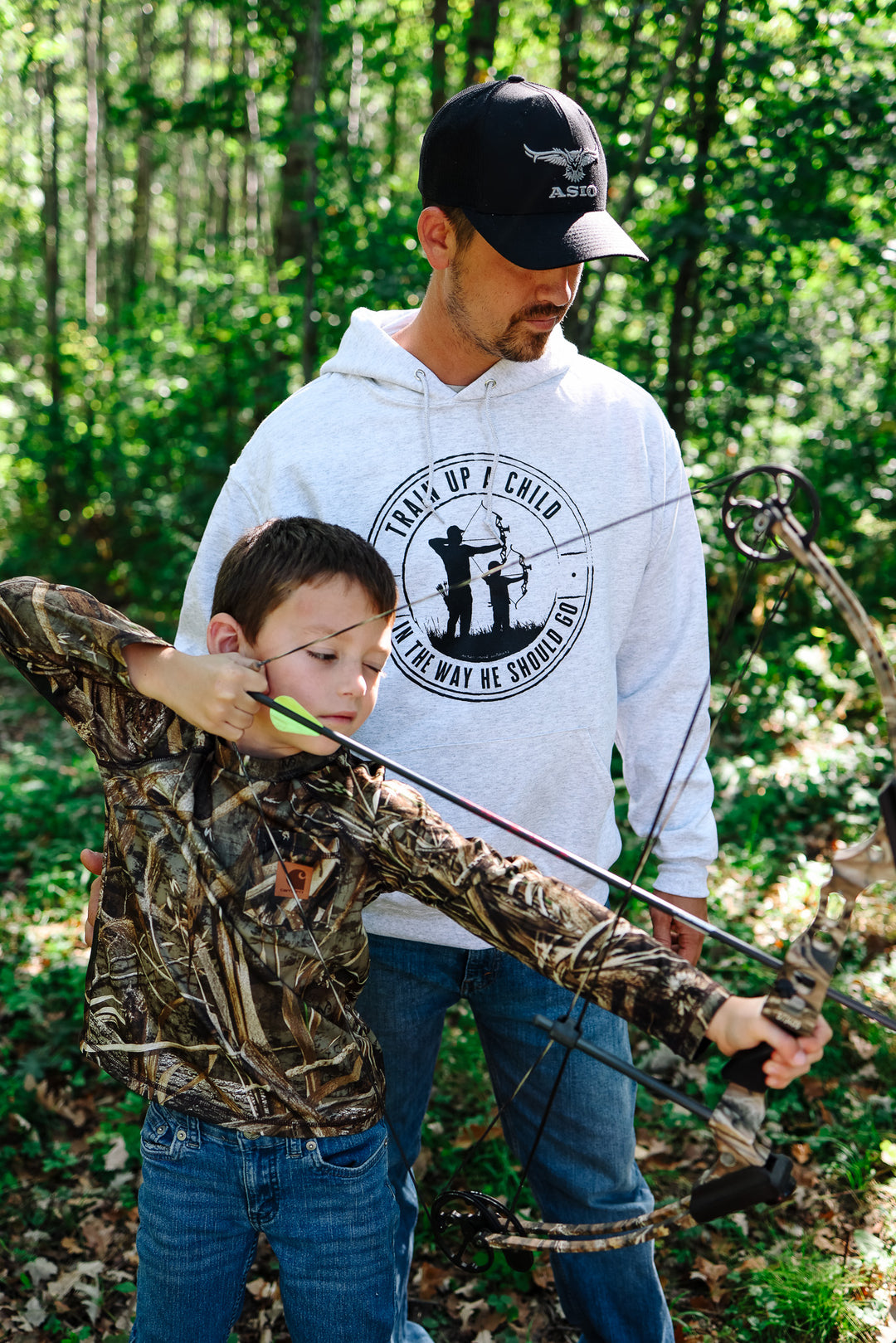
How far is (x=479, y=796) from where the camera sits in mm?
1855

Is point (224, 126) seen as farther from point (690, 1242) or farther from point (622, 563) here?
point (690, 1242)

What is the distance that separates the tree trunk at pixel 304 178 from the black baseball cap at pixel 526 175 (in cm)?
376

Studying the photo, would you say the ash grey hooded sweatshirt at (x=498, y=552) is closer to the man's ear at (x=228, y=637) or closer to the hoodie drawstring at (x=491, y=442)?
the hoodie drawstring at (x=491, y=442)

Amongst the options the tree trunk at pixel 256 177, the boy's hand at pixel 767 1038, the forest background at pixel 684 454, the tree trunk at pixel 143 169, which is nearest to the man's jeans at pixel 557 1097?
the boy's hand at pixel 767 1038

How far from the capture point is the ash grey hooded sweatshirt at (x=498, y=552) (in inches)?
72.2

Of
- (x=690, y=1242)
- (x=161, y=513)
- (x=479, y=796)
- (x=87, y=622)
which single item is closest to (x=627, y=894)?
(x=479, y=796)

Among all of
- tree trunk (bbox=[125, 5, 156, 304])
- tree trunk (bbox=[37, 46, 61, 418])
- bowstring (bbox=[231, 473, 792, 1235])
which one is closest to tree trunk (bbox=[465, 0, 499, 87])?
tree trunk (bbox=[37, 46, 61, 418])

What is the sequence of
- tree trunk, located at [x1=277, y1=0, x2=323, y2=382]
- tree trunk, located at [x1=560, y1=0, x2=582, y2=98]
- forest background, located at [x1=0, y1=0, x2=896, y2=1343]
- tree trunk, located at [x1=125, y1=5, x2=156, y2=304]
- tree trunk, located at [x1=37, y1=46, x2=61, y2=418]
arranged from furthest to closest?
tree trunk, located at [x1=125, y1=5, x2=156, y2=304] → tree trunk, located at [x1=37, y1=46, x2=61, y2=418] → tree trunk, located at [x1=277, y1=0, x2=323, y2=382] → tree trunk, located at [x1=560, y1=0, x2=582, y2=98] → forest background, located at [x1=0, y1=0, x2=896, y2=1343]

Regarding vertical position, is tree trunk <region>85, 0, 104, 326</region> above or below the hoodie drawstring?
above

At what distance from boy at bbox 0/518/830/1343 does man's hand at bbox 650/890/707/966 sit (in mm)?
562

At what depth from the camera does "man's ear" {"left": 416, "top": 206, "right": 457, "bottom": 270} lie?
1835mm

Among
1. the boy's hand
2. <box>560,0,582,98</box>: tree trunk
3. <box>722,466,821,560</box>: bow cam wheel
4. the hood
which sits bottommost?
the boy's hand

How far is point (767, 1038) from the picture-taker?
121 cm

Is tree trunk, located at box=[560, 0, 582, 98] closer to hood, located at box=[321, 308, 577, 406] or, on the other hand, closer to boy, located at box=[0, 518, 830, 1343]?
hood, located at box=[321, 308, 577, 406]
